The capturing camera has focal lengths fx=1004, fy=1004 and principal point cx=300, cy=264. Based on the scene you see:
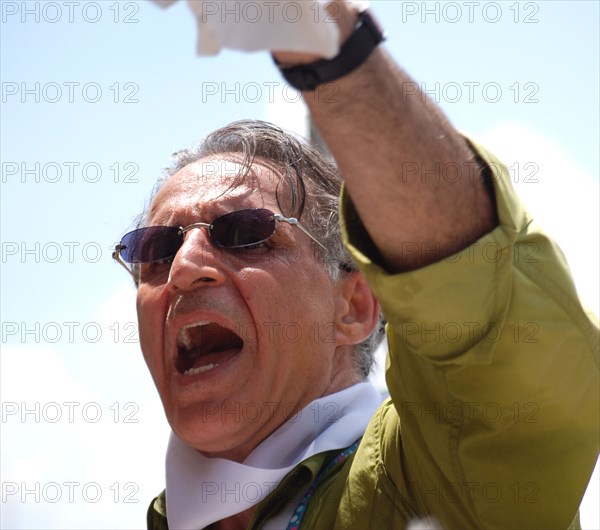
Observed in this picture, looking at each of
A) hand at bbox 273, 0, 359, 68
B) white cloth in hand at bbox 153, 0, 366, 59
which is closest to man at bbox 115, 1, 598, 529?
hand at bbox 273, 0, 359, 68

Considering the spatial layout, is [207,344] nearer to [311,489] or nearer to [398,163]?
[311,489]

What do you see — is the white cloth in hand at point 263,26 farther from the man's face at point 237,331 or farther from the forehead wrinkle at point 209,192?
the forehead wrinkle at point 209,192

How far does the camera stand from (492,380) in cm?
226

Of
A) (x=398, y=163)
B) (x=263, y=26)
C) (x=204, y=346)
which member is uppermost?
(x=263, y=26)

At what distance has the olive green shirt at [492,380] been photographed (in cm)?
215

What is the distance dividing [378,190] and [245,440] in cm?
144

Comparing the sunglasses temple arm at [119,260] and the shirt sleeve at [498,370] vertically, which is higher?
the shirt sleeve at [498,370]

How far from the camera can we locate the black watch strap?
200cm

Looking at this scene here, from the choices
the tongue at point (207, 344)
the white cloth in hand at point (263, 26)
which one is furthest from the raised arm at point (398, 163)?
the tongue at point (207, 344)

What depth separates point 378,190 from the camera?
2111 mm

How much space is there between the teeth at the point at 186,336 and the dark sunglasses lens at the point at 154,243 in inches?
11.4

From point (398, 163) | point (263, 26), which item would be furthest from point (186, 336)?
point (263, 26)

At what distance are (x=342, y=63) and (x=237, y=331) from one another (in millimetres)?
1504

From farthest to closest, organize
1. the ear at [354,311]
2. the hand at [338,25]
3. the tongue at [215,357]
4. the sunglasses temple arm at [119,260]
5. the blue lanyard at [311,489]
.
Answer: the sunglasses temple arm at [119,260]
the ear at [354,311]
the tongue at [215,357]
the blue lanyard at [311,489]
the hand at [338,25]
